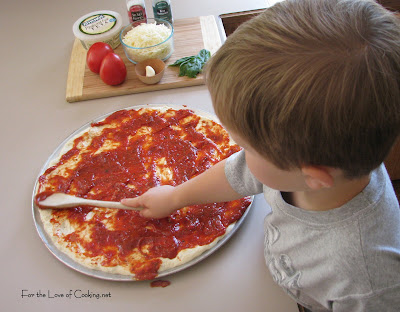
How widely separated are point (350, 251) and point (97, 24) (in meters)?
1.15

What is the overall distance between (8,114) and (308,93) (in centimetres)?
108

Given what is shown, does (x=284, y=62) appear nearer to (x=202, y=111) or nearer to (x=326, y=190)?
(x=326, y=190)

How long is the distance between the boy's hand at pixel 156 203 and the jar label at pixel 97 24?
740 millimetres

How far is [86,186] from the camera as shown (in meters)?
0.94

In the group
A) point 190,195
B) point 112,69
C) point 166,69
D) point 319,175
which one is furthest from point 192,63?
point 319,175

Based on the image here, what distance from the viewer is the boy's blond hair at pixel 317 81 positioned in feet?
1.33

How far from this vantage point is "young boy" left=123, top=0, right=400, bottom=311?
0.41m

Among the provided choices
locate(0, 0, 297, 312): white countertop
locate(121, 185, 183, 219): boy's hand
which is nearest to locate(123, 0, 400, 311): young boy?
locate(0, 0, 297, 312): white countertop

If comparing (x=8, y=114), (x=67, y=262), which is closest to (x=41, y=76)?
(x=8, y=114)

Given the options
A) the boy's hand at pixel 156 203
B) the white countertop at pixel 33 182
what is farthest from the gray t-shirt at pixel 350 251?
the boy's hand at pixel 156 203

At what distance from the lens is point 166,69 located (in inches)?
48.5

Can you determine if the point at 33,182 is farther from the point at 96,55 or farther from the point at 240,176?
the point at 240,176

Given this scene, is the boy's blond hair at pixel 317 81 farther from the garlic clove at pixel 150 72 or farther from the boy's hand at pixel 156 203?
the garlic clove at pixel 150 72

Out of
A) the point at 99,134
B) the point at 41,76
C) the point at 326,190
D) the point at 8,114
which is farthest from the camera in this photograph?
the point at 41,76
